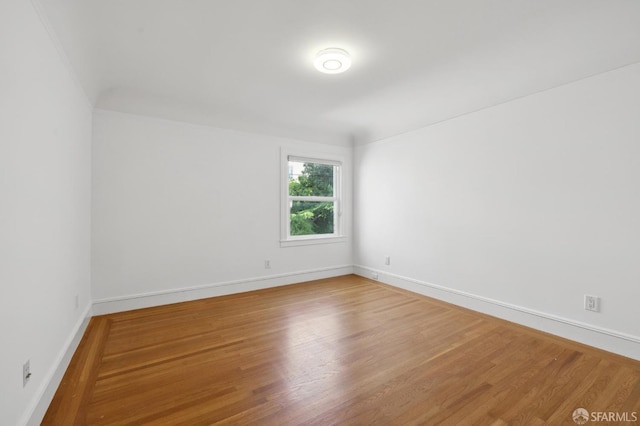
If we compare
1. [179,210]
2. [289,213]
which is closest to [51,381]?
[179,210]

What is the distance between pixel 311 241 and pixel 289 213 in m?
0.59

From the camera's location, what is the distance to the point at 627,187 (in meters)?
2.31

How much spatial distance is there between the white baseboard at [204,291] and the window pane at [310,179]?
1307 millimetres

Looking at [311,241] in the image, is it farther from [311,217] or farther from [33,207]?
[33,207]

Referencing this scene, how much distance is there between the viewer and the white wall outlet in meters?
2.46

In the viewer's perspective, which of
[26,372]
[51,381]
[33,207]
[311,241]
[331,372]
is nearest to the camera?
[26,372]

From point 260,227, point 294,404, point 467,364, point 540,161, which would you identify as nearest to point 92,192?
point 260,227

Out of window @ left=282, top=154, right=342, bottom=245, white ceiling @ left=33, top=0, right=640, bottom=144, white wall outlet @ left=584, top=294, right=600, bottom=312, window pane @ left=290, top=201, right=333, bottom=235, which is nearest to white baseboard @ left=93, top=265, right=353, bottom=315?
window @ left=282, top=154, right=342, bottom=245

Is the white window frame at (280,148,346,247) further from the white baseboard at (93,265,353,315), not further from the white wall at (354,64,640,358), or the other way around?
the white wall at (354,64,640,358)

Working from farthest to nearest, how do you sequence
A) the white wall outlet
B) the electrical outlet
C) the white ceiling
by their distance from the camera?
the white wall outlet
the white ceiling
the electrical outlet

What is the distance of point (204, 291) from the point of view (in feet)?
12.3

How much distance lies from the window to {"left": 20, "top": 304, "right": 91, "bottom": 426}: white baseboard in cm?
259

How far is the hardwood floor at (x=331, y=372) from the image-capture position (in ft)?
5.38

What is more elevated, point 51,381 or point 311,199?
point 311,199
